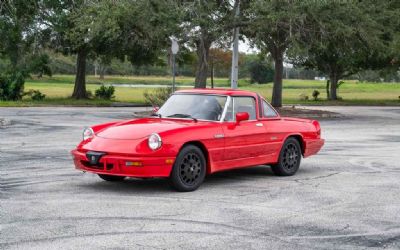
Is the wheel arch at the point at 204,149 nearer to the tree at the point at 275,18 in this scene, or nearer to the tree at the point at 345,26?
the tree at the point at 275,18

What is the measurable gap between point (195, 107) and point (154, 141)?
152 centimetres

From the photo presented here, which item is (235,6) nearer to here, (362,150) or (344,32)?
(344,32)

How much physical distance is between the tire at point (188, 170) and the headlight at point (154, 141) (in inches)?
14.3

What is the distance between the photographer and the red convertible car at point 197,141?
886 centimetres

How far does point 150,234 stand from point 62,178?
12.7ft

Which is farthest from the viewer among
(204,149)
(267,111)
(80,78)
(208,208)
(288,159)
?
(80,78)

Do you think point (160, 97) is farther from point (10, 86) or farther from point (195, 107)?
point (195, 107)

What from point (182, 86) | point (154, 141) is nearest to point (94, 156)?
point (154, 141)

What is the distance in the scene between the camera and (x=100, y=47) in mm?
38469

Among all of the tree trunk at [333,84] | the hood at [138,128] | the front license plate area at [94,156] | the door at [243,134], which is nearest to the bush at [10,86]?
the tree trunk at [333,84]

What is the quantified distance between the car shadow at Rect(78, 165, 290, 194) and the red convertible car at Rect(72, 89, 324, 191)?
0.20m

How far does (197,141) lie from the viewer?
9352 millimetres

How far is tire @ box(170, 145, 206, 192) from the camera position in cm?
903

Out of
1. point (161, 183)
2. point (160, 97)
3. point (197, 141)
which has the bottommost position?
point (161, 183)
